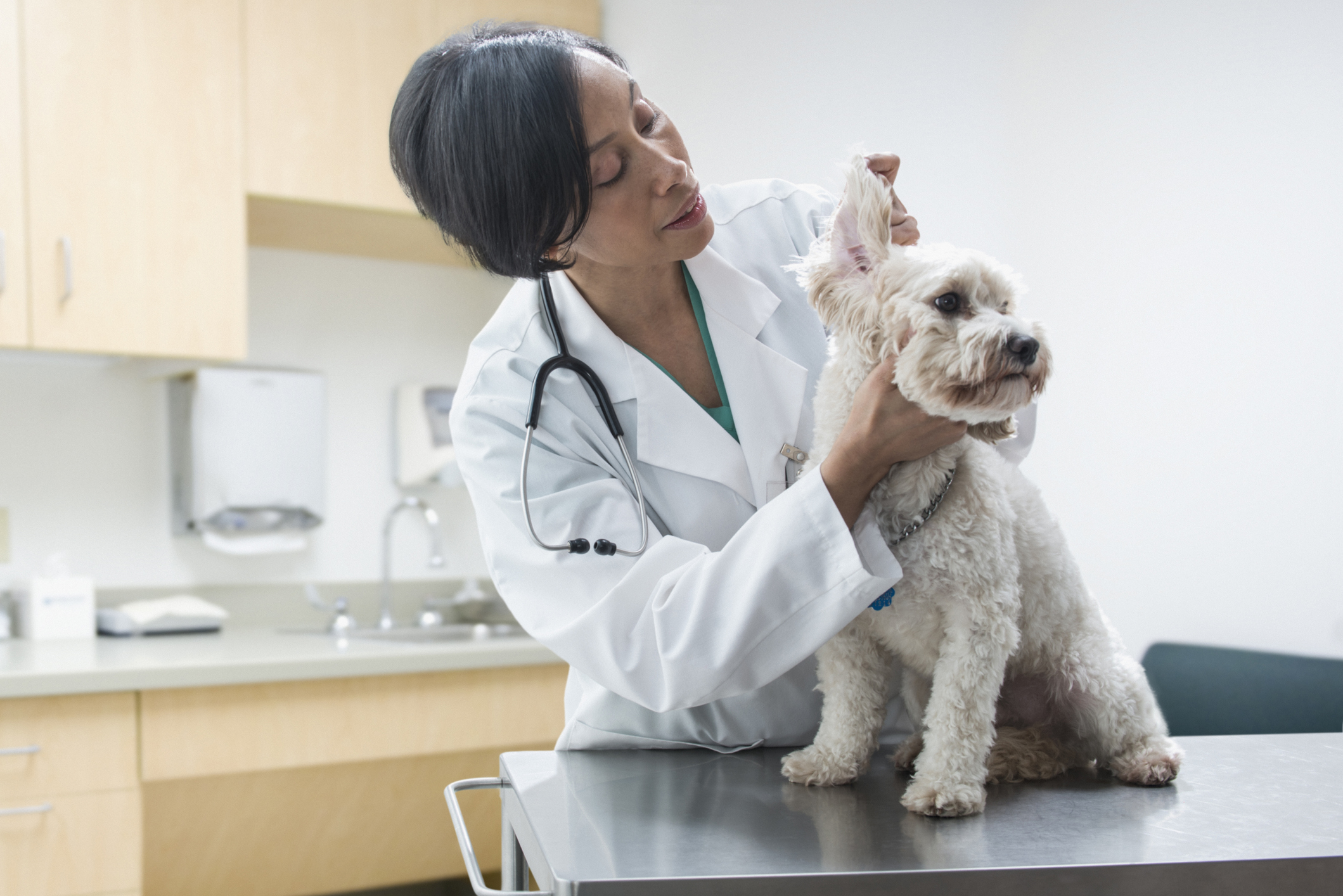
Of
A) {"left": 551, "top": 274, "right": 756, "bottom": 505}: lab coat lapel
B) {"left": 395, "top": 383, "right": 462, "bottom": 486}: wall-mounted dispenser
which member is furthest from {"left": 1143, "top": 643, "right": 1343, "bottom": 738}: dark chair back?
{"left": 395, "top": 383, "right": 462, "bottom": 486}: wall-mounted dispenser

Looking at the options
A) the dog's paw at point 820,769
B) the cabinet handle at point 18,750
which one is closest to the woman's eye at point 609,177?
the dog's paw at point 820,769

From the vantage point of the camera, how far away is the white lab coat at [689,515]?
2.55ft

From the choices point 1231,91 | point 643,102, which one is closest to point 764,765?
point 643,102

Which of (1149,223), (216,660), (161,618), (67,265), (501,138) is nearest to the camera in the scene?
(501,138)

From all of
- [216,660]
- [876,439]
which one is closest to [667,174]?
[876,439]

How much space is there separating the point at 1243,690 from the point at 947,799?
1.01m

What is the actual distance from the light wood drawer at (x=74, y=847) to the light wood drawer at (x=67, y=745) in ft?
0.08

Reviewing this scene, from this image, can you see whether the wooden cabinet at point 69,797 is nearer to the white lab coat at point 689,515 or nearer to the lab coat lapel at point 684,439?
the white lab coat at point 689,515

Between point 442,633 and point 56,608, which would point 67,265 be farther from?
point 442,633

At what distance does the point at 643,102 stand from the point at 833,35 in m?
1.12

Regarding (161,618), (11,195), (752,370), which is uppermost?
(11,195)

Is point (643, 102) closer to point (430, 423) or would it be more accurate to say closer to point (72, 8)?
point (72, 8)

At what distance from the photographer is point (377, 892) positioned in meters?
2.68

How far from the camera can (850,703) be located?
0.83 m
